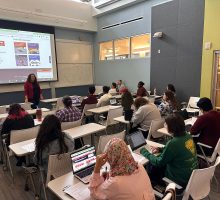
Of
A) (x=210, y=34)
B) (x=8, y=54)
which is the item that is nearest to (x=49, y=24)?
(x=8, y=54)

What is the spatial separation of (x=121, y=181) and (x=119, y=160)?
134mm

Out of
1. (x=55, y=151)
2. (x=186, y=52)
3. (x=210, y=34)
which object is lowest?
(x=55, y=151)

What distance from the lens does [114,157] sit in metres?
1.38

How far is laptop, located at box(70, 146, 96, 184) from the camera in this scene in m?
1.84

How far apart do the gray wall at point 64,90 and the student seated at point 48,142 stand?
5.83 meters

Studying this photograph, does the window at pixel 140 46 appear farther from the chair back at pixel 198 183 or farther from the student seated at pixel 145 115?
the chair back at pixel 198 183

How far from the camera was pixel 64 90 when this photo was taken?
8883mm

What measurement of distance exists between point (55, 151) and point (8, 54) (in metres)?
5.95

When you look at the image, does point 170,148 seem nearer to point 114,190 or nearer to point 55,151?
point 114,190

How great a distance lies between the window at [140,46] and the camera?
7.48 metres

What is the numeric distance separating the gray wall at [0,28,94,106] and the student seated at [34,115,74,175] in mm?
5830

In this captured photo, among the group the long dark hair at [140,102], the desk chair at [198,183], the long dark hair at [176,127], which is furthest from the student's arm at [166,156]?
the long dark hair at [140,102]

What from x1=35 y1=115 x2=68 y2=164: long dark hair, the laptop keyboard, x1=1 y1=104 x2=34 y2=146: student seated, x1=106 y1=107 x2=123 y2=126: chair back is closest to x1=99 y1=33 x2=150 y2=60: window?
x1=106 y1=107 x2=123 y2=126: chair back

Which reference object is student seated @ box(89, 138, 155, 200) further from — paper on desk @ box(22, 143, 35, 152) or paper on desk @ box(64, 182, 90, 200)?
paper on desk @ box(22, 143, 35, 152)
